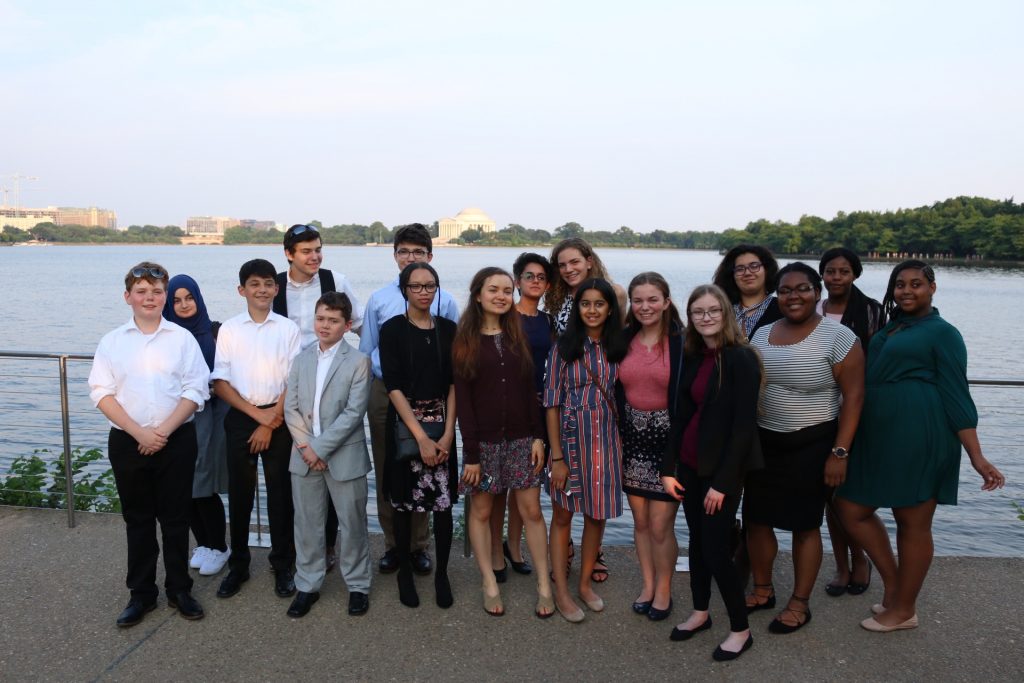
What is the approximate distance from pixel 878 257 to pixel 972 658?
96.4m

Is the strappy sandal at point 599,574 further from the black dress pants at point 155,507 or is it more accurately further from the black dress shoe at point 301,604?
the black dress pants at point 155,507

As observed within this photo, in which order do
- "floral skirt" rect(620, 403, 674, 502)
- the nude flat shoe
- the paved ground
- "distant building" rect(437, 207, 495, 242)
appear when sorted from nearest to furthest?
1. the paved ground
2. the nude flat shoe
3. "floral skirt" rect(620, 403, 674, 502)
4. "distant building" rect(437, 207, 495, 242)

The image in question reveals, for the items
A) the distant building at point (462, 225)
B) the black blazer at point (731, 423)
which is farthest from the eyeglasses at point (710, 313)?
the distant building at point (462, 225)

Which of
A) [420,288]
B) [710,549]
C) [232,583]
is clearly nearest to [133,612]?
[232,583]

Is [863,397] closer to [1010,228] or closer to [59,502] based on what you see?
[59,502]

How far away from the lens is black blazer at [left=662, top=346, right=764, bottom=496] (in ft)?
10.9

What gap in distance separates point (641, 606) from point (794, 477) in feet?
3.44

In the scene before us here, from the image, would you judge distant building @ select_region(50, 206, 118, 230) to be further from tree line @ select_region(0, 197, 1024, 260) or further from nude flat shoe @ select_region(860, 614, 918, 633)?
nude flat shoe @ select_region(860, 614, 918, 633)

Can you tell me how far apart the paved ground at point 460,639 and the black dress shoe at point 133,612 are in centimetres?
4

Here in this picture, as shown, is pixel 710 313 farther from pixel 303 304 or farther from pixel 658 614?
pixel 303 304

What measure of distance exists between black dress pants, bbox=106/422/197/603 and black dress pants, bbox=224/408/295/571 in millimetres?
251

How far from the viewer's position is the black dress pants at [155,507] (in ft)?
12.0

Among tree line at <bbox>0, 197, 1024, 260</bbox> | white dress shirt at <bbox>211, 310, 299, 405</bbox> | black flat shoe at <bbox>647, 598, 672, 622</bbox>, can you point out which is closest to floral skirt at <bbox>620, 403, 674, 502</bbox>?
black flat shoe at <bbox>647, 598, 672, 622</bbox>

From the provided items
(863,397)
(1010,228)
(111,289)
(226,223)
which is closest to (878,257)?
(1010,228)
